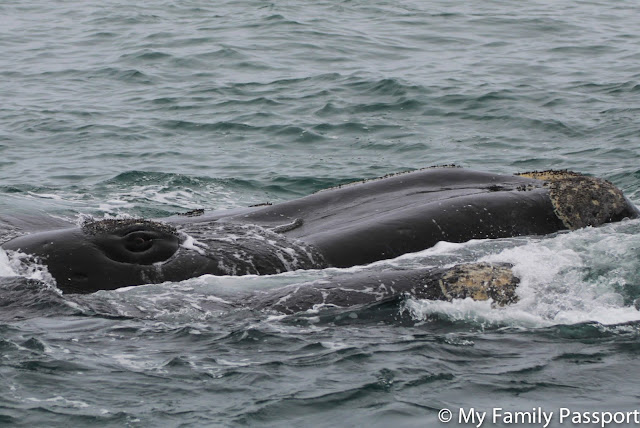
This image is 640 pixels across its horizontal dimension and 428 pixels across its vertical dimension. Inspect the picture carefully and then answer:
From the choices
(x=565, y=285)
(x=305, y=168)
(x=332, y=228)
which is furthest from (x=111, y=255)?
(x=305, y=168)

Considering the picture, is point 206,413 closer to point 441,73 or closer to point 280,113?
point 280,113

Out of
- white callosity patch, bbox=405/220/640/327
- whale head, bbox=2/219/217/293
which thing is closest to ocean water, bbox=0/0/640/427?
white callosity patch, bbox=405/220/640/327

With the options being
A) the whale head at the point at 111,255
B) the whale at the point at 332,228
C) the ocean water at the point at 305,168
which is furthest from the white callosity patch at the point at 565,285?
the whale head at the point at 111,255

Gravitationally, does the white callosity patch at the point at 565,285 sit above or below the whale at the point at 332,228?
below

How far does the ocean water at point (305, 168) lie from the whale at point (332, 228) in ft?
0.93

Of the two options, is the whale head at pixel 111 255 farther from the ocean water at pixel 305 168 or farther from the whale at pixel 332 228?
the ocean water at pixel 305 168

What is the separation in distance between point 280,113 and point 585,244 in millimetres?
12616

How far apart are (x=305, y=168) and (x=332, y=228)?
25.8 feet

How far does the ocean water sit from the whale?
284mm

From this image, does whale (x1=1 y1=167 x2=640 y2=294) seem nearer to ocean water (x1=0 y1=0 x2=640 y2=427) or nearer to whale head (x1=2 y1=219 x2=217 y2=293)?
whale head (x1=2 y1=219 x2=217 y2=293)

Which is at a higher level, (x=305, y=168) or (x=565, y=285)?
(x=565, y=285)

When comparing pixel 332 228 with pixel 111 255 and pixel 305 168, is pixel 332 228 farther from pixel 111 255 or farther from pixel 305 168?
pixel 305 168

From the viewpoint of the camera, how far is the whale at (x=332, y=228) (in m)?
11.1

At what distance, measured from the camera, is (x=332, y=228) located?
12469 mm
